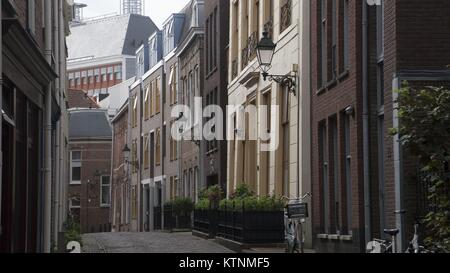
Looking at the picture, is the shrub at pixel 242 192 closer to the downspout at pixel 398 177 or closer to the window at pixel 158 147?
the downspout at pixel 398 177

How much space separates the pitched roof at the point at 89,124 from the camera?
210 feet

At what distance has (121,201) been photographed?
195ft

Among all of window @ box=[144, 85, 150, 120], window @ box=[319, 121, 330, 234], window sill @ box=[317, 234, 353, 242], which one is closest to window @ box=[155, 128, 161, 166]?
window @ box=[144, 85, 150, 120]

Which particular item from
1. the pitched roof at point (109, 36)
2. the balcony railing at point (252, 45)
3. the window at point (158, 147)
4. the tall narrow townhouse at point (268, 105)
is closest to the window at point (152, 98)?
the window at point (158, 147)

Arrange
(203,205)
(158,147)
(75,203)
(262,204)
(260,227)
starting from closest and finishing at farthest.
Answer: (260,227) < (262,204) < (203,205) < (158,147) < (75,203)

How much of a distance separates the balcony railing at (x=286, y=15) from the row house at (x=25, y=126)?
22.5 feet

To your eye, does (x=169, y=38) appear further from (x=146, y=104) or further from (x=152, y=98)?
(x=146, y=104)

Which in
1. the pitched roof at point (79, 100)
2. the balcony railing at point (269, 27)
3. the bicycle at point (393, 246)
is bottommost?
the bicycle at point (393, 246)

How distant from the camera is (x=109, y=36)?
227ft

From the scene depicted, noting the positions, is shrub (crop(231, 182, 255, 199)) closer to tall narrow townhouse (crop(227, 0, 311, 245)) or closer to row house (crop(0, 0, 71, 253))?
tall narrow townhouse (crop(227, 0, 311, 245))

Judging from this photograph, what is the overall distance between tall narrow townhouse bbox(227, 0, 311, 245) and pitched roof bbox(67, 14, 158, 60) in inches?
1056

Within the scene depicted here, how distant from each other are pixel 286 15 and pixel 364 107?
7.53 m

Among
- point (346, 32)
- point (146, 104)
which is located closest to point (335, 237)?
point (346, 32)

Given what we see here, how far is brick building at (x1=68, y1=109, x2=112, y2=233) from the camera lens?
201 feet
